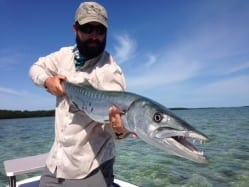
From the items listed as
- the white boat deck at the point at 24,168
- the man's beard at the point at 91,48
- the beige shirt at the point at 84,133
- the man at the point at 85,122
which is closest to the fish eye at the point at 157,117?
the man at the point at 85,122

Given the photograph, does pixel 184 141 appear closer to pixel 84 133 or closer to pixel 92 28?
pixel 84 133

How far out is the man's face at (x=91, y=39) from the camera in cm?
291

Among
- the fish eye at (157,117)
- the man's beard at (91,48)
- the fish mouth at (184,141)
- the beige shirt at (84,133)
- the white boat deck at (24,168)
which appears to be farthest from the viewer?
the white boat deck at (24,168)

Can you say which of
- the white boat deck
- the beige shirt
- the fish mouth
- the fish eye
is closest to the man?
the beige shirt

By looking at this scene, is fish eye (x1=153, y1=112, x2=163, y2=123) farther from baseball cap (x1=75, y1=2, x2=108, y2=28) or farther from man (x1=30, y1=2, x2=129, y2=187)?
baseball cap (x1=75, y1=2, x2=108, y2=28)

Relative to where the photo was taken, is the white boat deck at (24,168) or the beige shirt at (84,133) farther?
the white boat deck at (24,168)

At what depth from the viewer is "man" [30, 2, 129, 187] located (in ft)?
9.31

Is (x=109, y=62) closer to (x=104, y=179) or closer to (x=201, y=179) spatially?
(x=104, y=179)

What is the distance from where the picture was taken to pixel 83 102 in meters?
2.90

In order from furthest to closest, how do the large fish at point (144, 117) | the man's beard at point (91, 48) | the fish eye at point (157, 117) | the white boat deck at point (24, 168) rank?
the white boat deck at point (24, 168), the man's beard at point (91, 48), the fish eye at point (157, 117), the large fish at point (144, 117)

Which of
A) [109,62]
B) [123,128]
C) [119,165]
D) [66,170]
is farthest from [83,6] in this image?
[119,165]

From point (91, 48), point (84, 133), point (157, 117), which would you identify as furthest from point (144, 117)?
point (91, 48)

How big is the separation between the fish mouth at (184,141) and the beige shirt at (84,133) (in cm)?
80

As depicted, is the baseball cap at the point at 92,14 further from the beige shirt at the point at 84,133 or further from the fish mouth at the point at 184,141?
the fish mouth at the point at 184,141
